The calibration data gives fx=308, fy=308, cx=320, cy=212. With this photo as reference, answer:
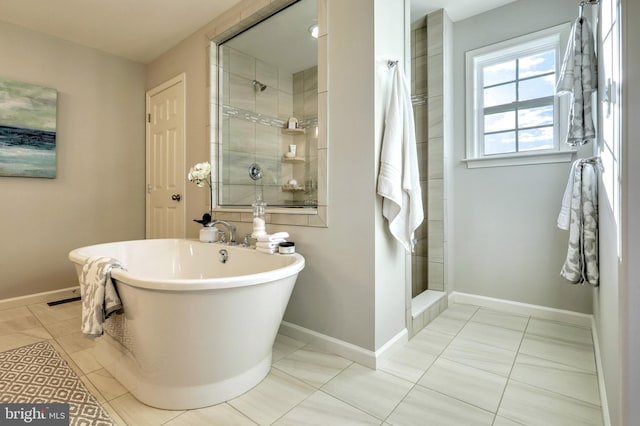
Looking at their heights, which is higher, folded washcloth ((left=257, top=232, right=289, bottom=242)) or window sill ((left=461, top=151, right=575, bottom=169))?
window sill ((left=461, top=151, right=575, bottom=169))

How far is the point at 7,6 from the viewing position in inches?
102

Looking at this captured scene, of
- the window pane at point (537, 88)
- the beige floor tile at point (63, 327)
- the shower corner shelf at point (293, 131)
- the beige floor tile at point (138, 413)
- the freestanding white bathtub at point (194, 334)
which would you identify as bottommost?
the beige floor tile at point (138, 413)

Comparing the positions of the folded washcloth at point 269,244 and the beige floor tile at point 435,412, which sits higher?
the folded washcloth at point 269,244

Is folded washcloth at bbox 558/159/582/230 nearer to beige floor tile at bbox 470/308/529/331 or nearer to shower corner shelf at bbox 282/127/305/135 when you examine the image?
beige floor tile at bbox 470/308/529/331

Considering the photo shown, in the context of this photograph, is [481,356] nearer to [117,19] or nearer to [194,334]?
[194,334]

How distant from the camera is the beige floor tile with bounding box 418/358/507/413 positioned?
1499 mm

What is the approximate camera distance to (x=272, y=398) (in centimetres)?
151

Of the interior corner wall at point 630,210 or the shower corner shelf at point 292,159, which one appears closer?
the interior corner wall at point 630,210

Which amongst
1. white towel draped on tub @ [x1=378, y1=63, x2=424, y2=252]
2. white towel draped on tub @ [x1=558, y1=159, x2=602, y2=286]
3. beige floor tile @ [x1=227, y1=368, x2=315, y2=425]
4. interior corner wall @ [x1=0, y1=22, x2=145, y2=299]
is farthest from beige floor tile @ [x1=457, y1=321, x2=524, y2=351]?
interior corner wall @ [x1=0, y1=22, x2=145, y2=299]

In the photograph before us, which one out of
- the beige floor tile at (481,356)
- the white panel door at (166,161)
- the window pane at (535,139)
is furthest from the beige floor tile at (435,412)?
the white panel door at (166,161)

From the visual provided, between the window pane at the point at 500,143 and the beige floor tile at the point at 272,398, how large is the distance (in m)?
2.48

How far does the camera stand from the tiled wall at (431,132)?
275cm

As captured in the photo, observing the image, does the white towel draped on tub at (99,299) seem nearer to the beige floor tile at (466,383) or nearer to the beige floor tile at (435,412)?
the beige floor tile at (435,412)

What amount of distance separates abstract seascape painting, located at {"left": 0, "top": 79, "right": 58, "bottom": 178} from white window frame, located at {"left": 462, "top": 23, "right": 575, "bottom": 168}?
13.0 ft
